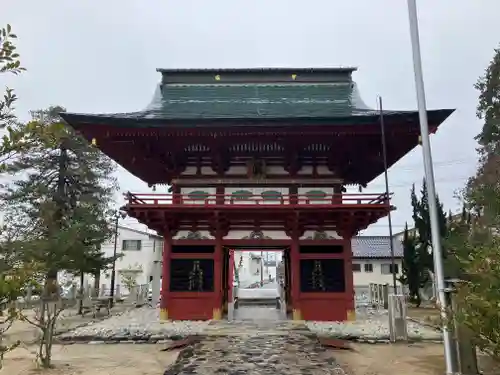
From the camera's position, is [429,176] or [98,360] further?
[98,360]

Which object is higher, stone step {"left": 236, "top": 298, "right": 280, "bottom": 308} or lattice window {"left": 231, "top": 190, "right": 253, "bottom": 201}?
lattice window {"left": 231, "top": 190, "right": 253, "bottom": 201}

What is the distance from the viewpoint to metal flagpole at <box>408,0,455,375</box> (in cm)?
787

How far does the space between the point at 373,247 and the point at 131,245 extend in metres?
25.8

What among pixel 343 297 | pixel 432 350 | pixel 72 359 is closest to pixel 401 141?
pixel 343 297

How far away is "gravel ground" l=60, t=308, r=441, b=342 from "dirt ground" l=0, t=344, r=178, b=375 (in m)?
0.73

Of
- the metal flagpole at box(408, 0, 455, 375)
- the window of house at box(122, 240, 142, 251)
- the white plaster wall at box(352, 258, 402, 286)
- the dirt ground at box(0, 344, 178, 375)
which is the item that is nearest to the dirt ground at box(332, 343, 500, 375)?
the metal flagpole at box(408, 0, 455, 375)

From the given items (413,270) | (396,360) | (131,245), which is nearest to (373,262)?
(413,270)

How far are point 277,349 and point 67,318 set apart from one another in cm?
1421

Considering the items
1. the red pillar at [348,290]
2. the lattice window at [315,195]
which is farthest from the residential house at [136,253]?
the red pillar at [348,290]

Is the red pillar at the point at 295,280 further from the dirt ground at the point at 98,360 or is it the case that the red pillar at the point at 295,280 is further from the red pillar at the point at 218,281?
the dirt ground at the point at 98,360

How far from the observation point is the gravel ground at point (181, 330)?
41.5 ft

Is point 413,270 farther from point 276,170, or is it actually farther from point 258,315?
point 276,170

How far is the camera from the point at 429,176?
346 inches

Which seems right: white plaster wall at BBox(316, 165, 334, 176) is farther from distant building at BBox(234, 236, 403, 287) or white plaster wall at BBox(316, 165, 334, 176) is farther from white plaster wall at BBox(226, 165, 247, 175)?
distant building at BBox(234, 236, 403, 287)
